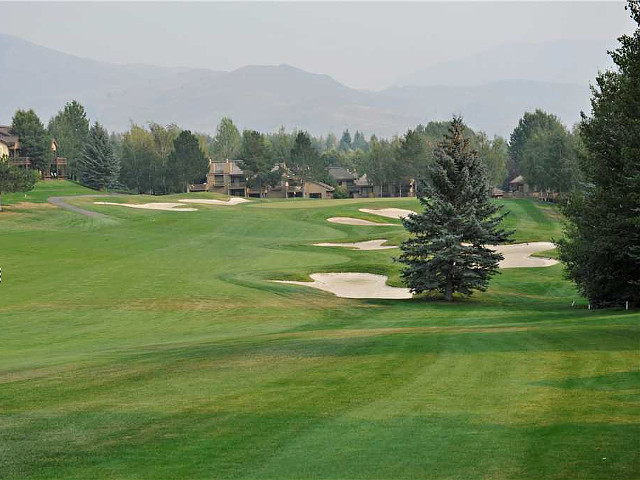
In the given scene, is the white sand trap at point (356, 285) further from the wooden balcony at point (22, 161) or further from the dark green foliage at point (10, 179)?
the wooden balcony at point (22, 161)

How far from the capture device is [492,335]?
22.8 meters

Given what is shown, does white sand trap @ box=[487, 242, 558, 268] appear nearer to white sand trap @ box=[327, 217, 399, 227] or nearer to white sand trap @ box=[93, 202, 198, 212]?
white sand trap @ box=[327, 217, 399, 227]

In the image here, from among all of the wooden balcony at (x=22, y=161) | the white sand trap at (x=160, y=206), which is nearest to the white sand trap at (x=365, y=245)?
the white sand trap at (x=160, y=206)

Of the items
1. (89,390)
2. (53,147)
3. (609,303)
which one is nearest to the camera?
(89,390)

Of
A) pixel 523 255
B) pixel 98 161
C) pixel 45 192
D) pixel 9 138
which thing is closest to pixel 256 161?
pixel 98 161

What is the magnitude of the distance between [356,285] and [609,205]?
17.9 metres

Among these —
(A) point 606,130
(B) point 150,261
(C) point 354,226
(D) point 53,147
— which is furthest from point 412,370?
(D) point 53,147

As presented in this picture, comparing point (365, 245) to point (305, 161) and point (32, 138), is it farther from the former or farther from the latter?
point (305, 161)

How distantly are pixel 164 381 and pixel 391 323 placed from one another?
603 inches

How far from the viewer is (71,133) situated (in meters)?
169

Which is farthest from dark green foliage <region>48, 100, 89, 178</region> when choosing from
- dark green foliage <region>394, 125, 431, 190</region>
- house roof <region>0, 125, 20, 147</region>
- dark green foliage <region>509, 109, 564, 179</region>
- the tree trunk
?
the tree trunk

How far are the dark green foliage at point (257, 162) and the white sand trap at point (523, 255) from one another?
332 feet

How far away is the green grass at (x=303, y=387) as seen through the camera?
10570 mm

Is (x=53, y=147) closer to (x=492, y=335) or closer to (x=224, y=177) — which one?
(x=224, y=177)
